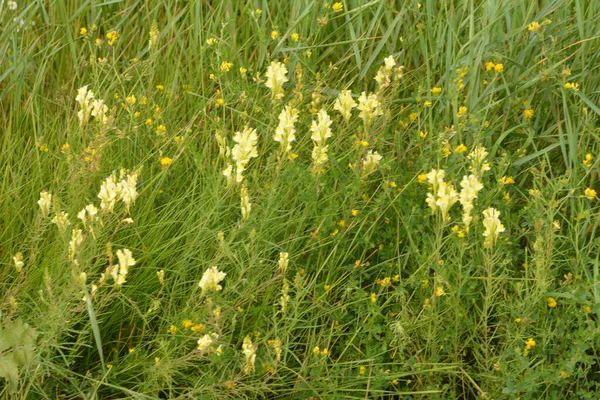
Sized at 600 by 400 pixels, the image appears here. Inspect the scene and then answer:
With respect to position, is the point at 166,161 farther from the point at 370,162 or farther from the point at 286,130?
the point at 370,162

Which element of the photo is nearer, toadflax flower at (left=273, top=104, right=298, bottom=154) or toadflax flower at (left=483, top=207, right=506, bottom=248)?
toadflax flower at (left=483, top=207, right=506, bottom=248)

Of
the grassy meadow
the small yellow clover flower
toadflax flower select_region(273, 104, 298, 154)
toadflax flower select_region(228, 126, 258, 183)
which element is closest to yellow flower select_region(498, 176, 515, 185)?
the grassy meadow

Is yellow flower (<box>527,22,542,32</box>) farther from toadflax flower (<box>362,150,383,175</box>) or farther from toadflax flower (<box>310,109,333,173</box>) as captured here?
toadflax flower (<box>310,109,333,173</box>)

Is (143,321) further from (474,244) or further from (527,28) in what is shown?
(527,28)

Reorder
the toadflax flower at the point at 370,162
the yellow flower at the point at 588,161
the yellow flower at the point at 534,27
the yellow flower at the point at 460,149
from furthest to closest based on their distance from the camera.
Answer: the yellow flower at the point at 534,27
the yellow flower at the point at 460,149
the yellow flower at the point at 588,161
the toadflax flower at the point at 370,162

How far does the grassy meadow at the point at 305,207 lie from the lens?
8.21ft

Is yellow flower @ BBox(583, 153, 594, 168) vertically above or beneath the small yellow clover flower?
beneath

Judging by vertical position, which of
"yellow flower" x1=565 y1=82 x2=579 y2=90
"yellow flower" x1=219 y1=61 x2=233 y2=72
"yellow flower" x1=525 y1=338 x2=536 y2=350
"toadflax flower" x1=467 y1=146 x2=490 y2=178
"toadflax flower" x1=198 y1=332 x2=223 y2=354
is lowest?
"yellow flower" x1=525 y1=338 x2=536 y2=350

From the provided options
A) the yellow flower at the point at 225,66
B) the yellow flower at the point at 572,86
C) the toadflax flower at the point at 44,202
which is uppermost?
the toadflax flower at the point at 44,202

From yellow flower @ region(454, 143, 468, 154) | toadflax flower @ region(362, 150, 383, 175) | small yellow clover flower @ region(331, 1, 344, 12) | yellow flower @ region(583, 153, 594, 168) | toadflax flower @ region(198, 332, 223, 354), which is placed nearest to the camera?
toadflax flower @ region(198, 332, 223, 354)

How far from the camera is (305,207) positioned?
2.83 meters

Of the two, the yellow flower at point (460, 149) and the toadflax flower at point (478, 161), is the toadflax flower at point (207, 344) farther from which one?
the yellow flower at point (460, 149)

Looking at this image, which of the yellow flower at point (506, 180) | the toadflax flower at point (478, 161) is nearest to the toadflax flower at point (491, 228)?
the toadflax flower at point (478, 161)

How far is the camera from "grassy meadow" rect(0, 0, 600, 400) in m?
2.50
